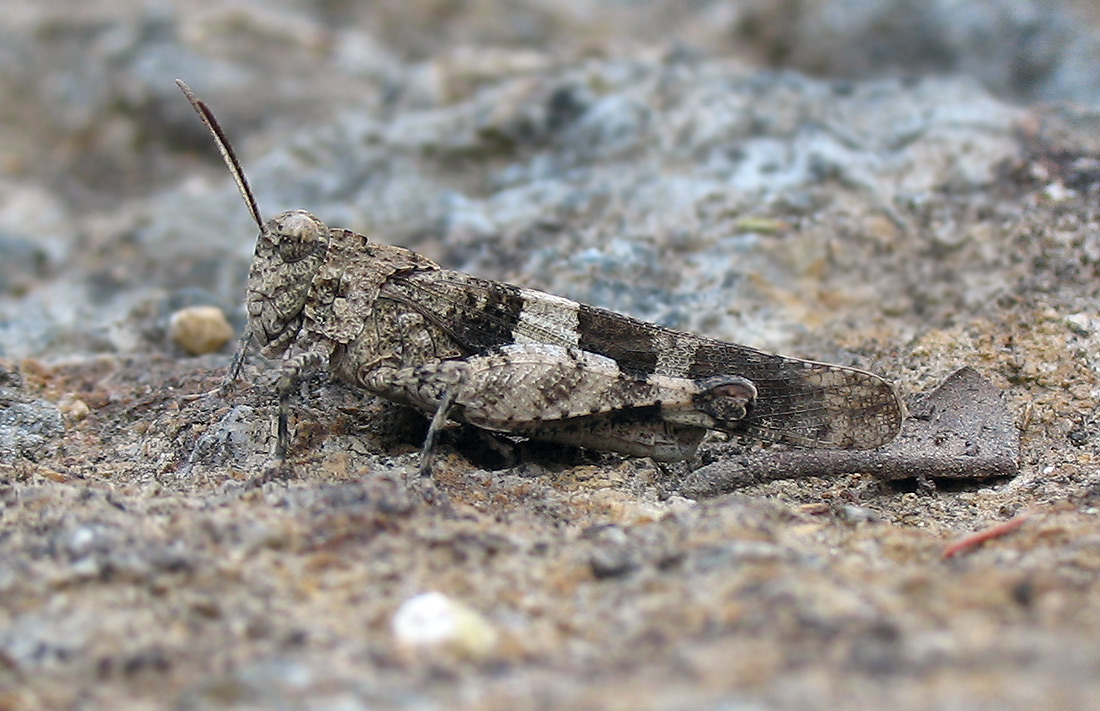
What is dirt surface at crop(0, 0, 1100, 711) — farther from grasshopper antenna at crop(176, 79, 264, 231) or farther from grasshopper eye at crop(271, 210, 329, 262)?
grasshopper antenna at crop(176, 79, 264, 231)

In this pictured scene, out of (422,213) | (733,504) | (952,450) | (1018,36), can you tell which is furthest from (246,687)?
(1018,36)

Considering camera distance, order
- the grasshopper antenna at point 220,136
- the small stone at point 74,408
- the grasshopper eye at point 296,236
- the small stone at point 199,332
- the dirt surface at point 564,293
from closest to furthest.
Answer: the dirt surface at point 564,293 < the grasshopper antenna at point 220,136 < the grasshopper eye at point 296,236 < the small stone at point 74,408 < the small stone at point 199,332

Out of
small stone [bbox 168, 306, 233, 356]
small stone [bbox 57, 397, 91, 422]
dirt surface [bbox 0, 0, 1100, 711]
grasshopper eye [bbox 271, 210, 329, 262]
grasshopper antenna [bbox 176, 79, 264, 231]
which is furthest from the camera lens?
small stone [bbox 168, 306, 233, 356]

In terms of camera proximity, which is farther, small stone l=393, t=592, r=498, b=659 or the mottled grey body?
the mottled grey body

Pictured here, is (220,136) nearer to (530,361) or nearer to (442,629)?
(530,361)

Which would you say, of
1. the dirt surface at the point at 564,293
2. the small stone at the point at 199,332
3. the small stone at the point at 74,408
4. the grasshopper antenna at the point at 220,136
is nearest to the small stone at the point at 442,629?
the dirt surface at the point at 564,293

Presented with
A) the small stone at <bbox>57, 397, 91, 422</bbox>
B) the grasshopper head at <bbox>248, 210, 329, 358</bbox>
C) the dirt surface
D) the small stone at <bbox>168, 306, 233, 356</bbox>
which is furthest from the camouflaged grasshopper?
the small stone at <bbox>168, 306, 233, 356</bbox>

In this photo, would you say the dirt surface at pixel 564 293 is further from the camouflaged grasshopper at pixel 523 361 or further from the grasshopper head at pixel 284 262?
the grasshopper head at pixel 284 262

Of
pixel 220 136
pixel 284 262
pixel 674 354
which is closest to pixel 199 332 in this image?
pixel 284 262
